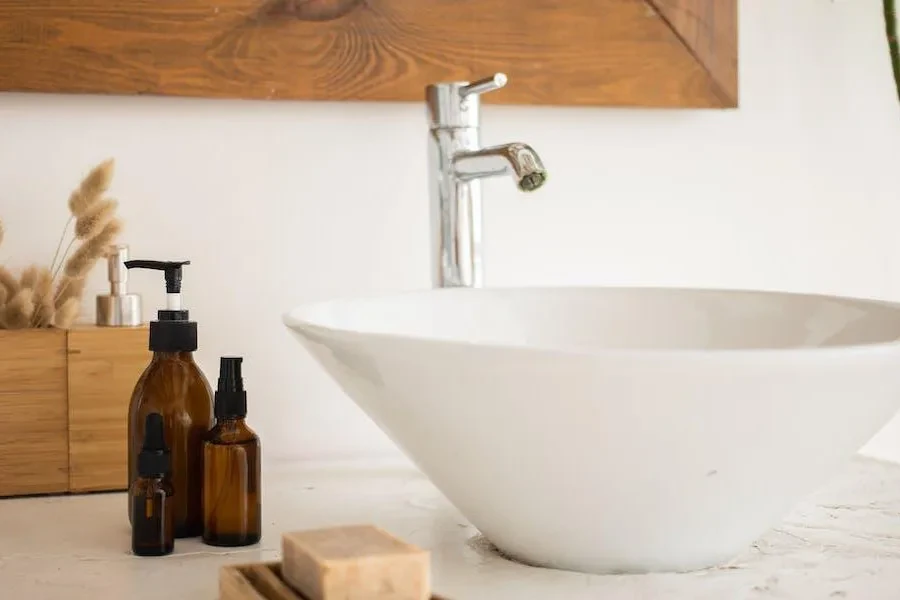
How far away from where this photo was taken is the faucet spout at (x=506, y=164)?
868 mm

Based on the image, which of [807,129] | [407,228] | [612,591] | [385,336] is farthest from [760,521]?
[807,129]

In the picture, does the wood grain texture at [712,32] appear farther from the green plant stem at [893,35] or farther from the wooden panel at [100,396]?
the wooden panel at [100,396]

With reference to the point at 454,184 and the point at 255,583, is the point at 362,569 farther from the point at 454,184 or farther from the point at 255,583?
the point at 454,184

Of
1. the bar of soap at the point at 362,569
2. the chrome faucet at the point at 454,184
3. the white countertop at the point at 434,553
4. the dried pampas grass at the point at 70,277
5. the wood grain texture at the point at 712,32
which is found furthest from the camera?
the wood grain texture at the point at 712,32

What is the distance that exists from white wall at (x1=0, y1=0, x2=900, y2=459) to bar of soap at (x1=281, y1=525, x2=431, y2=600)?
528 millimetres

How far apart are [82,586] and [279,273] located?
451 mm

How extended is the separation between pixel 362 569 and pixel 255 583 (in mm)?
102

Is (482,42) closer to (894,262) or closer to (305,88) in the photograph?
(305,88)

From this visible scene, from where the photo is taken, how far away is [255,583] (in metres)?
0.59

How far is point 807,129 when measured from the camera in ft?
4.07

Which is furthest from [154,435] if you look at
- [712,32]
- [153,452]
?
[712,32]

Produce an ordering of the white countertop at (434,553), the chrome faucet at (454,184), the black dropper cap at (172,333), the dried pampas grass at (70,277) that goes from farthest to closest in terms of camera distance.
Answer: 1. the chrome faucet at (454,184)
2. the dried pampas grass at (70,277)
3. the black dropper cap at (172,333)
4. the white countertop at (434,553)

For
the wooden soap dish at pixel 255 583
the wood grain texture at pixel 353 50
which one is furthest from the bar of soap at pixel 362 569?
the wood grain texture at pixel 353 50

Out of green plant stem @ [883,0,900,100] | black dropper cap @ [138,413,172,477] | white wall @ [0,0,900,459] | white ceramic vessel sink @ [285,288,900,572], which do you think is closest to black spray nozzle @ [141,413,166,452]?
black dropper cap @ [138,413,172,477]
